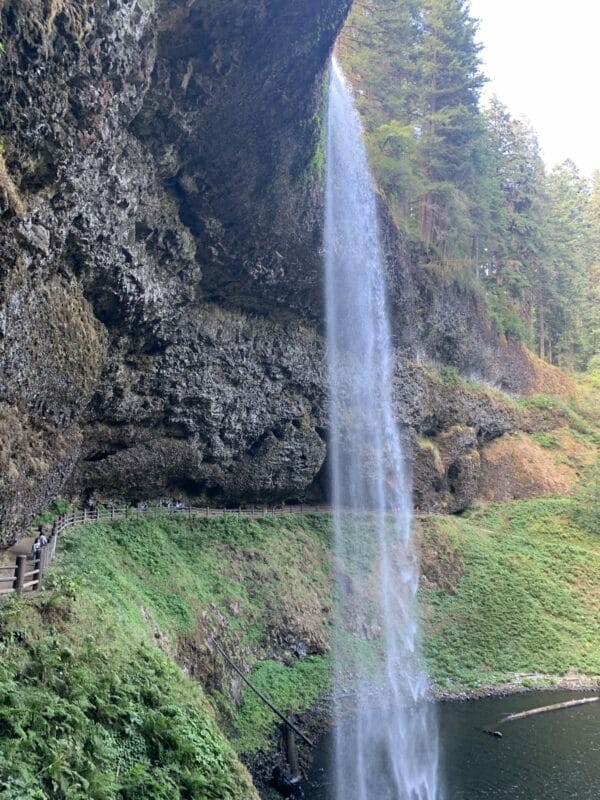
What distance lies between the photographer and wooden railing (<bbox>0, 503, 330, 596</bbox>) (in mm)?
10930

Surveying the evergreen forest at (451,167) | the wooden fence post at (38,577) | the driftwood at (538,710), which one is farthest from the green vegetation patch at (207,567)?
the evergreen forest at (451,167)

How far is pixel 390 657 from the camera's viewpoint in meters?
25.1

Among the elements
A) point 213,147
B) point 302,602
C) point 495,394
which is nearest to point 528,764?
point 302,602

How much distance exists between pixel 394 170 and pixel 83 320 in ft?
83.4

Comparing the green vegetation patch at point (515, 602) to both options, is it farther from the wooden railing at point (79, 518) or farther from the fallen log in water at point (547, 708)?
the wooden railing at point (79, 518)

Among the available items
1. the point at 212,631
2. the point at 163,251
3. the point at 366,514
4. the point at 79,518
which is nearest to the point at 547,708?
the point at 212,631

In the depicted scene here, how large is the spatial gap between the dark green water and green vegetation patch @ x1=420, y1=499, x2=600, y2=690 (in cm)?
271

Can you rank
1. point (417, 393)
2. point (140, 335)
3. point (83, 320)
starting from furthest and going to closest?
point (417, 393), point (140, 335), point (83, 320)

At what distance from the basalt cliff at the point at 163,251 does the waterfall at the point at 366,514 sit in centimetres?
154

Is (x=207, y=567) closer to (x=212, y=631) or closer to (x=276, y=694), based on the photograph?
(x=212, y=631)

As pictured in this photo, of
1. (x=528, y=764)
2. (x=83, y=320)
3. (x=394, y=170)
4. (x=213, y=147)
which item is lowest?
(x=528, y=764)

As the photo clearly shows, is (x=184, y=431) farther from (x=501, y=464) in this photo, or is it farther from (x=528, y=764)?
(x=501, y=464)

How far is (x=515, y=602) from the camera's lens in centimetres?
2978

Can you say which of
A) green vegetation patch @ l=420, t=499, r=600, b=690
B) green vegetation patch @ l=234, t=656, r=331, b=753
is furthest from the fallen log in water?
green vegetation patch @ l=234, t=656, r=331, b=753
